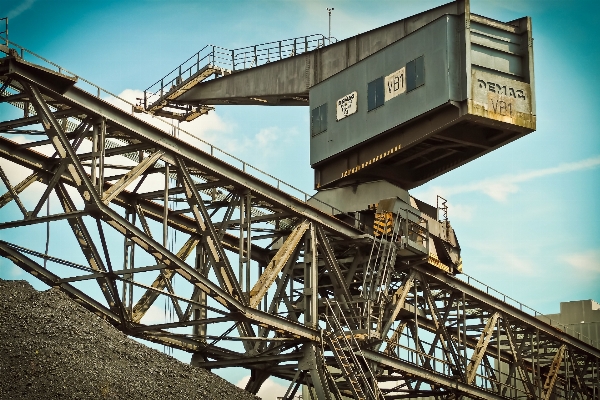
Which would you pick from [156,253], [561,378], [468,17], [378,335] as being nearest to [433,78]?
[468,17]

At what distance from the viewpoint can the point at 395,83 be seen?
37.9 meters

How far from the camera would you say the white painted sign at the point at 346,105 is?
39.3 m

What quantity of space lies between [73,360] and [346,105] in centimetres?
1562

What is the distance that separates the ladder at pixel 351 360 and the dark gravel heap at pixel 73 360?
4.09 m

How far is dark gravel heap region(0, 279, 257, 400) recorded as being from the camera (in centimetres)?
2602

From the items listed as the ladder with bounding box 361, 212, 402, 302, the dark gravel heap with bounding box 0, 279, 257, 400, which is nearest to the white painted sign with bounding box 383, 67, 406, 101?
the ladder with bounding box 361, 212, 402, 302

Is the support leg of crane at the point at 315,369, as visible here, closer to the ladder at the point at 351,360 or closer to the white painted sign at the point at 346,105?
the ladder at the point at 351,360

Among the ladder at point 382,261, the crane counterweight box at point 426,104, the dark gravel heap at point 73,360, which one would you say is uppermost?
the crane counterweight box at point 426,104

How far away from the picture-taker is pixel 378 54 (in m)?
38.9

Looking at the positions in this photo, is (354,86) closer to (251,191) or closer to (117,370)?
(251,191)

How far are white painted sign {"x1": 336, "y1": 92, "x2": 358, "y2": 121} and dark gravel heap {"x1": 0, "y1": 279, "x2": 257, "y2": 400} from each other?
1172 centimetres

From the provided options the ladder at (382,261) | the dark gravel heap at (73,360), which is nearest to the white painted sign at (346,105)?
the ladder at (382,261)

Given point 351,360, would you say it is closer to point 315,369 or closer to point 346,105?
point 315,369

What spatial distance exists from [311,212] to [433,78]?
18.8ft
